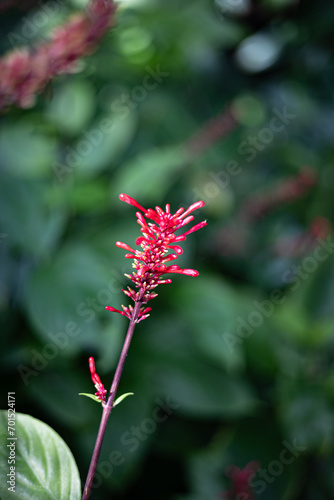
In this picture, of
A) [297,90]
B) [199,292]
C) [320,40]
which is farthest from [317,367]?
[320,40]

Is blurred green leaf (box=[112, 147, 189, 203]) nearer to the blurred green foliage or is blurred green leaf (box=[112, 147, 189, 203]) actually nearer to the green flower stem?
the blurred green foliage

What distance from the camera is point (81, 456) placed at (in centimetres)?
85

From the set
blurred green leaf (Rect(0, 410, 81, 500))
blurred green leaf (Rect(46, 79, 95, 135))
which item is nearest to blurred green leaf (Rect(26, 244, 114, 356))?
blurred green leaf (Rect(46, 79, 95, 135))

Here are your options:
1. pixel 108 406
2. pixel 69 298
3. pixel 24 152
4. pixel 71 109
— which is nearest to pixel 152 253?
pixel 108 406

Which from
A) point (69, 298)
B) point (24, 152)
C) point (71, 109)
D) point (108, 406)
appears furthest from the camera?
point (71, 109)

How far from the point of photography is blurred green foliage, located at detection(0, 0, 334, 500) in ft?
2.88

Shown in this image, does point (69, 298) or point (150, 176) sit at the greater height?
point (150, 176)

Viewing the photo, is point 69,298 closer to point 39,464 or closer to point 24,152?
point 24,152

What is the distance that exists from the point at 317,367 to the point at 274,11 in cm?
85

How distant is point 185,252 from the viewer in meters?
0.94

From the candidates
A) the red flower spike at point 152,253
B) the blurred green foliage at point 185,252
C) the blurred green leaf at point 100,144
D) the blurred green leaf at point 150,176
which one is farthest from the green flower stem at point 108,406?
the blurred green leaf at point 100,144

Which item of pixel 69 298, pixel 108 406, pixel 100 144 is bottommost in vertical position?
pixel 69 298

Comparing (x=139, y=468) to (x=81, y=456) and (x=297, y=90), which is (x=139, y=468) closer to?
(x=81, y=456)

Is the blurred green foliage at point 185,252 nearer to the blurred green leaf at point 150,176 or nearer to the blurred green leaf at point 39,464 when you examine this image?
the blurred green leaf at point 150,176
